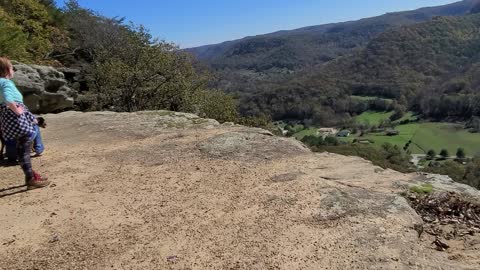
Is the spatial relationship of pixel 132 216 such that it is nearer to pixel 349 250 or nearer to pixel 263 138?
pixel 349 250

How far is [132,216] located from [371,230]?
9.07 ft

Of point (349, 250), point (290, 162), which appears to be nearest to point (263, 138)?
point (290, 162)

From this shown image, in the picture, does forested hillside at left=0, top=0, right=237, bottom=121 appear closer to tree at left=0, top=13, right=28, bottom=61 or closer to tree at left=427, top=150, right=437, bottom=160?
tree at left=0, top=13, right=28, bottom=61

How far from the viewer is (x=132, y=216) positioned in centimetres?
539

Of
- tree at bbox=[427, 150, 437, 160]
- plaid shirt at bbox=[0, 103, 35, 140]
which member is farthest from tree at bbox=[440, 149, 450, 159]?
plaid shirt at bbox=[0, 103, 35, 140]

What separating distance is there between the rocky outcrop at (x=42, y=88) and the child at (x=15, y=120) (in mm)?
6297

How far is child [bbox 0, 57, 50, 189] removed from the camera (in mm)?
5965

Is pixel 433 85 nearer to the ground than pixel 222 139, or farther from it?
nearer to the ground

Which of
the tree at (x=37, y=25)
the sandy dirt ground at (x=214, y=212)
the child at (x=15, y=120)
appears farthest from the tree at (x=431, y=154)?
the child at (x=15, y=120)

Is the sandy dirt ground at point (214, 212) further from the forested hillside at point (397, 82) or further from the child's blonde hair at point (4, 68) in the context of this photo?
Result: the forested hillside at point (397, 82)

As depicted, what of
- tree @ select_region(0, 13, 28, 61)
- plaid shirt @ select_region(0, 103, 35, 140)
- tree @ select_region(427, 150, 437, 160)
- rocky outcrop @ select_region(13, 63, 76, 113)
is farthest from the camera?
tree @ select_region(427, 150, 437, 160)

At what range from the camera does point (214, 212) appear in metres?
5.38

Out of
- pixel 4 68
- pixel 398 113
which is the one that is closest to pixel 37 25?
pixel 4 68

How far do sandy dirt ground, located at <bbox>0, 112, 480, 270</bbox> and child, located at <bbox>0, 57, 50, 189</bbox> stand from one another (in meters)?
0.41
